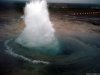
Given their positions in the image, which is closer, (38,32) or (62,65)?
(62,65)

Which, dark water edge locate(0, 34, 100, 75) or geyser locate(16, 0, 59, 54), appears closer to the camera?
dark water edge locate(0, 34, 100, 75)

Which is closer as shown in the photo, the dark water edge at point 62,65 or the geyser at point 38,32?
the dark water edge at point 62,65

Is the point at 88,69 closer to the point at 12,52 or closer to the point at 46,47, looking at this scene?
the point at 46,47

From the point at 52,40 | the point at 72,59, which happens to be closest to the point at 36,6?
the point at 52,40

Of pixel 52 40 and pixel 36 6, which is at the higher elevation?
pixel 36 6

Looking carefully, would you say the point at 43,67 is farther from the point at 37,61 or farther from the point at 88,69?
the point at 88,69

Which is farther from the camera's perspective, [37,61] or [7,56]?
[7,56]

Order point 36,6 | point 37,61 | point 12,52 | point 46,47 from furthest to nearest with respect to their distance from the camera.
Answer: point 36,6
point 46,47
point 12,52
point 37,61

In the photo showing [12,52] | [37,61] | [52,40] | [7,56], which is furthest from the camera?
[52,40]
